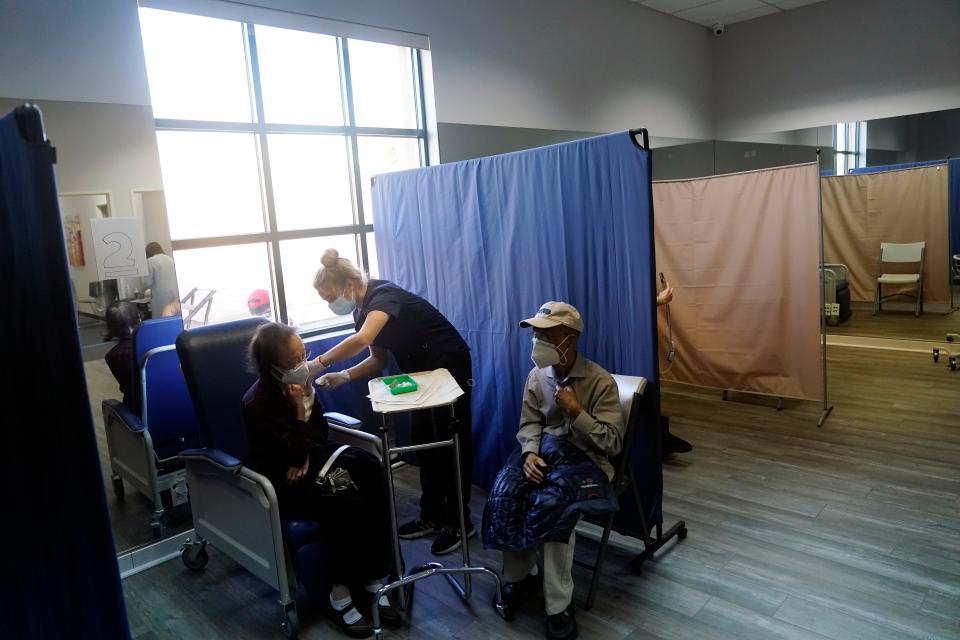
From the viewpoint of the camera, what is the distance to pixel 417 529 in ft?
10.2

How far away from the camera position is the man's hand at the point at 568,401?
240 cm

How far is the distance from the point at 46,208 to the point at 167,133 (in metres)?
2.51

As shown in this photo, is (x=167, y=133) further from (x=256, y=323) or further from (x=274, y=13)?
(x=256, y=323)

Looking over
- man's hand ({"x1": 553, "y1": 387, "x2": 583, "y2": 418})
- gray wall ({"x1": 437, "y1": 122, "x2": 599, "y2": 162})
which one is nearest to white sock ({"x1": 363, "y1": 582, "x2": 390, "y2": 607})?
man's hand ({"x1": 553, "y1": 387, "x2": 583, "y2": 418})

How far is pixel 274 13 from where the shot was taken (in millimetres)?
3549

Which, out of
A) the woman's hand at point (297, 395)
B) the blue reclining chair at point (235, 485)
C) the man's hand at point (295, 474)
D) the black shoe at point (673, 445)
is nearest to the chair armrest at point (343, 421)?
the blue reclining chair at point (235, 485)

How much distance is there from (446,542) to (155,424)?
1503 mm

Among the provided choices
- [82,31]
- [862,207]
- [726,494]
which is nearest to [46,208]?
[82,31]

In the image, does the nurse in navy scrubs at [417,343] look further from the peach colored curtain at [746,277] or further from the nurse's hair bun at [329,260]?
the peach colored curtain at [746,277]

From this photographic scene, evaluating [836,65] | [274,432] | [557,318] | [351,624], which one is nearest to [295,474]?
[274,432]

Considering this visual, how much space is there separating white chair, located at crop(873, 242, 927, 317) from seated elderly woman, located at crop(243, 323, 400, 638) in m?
5.41

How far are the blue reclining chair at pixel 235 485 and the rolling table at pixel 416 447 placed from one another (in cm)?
30

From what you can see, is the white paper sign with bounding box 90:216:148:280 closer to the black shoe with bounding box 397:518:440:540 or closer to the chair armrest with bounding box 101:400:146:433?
the chair armrest with bounding box 101:400:146:433

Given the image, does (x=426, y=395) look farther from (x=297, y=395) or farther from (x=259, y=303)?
(x=259, y=303)
